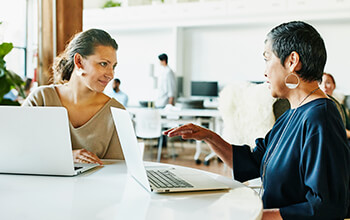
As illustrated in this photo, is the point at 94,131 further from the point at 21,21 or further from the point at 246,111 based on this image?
the point at 246,111

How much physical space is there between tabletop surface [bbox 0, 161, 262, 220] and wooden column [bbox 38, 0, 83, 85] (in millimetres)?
1382

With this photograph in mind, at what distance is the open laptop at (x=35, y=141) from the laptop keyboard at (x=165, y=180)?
0.28m

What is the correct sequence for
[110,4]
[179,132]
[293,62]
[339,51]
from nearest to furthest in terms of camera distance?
[293,62]
[179,132]
[339,51]
[110,4]

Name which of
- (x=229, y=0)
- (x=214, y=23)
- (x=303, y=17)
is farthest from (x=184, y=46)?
(x=303, y=17)

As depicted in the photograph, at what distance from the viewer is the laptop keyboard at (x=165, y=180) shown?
3.76ft

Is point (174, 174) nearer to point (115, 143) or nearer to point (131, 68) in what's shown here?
point (115, 143)

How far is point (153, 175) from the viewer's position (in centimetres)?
129

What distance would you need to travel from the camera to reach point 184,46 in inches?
339

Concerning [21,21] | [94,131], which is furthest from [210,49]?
[94,131]

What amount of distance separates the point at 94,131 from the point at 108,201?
0.86 meters

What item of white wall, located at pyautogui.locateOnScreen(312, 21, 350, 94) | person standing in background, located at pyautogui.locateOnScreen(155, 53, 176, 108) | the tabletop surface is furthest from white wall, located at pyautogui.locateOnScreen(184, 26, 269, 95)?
the tabletop surface

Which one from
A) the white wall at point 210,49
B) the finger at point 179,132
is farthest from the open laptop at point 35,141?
the white wall at point 210,49

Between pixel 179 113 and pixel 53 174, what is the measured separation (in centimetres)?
441

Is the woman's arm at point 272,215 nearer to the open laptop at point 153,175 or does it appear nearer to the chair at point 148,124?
the open laptop at point 153,175
